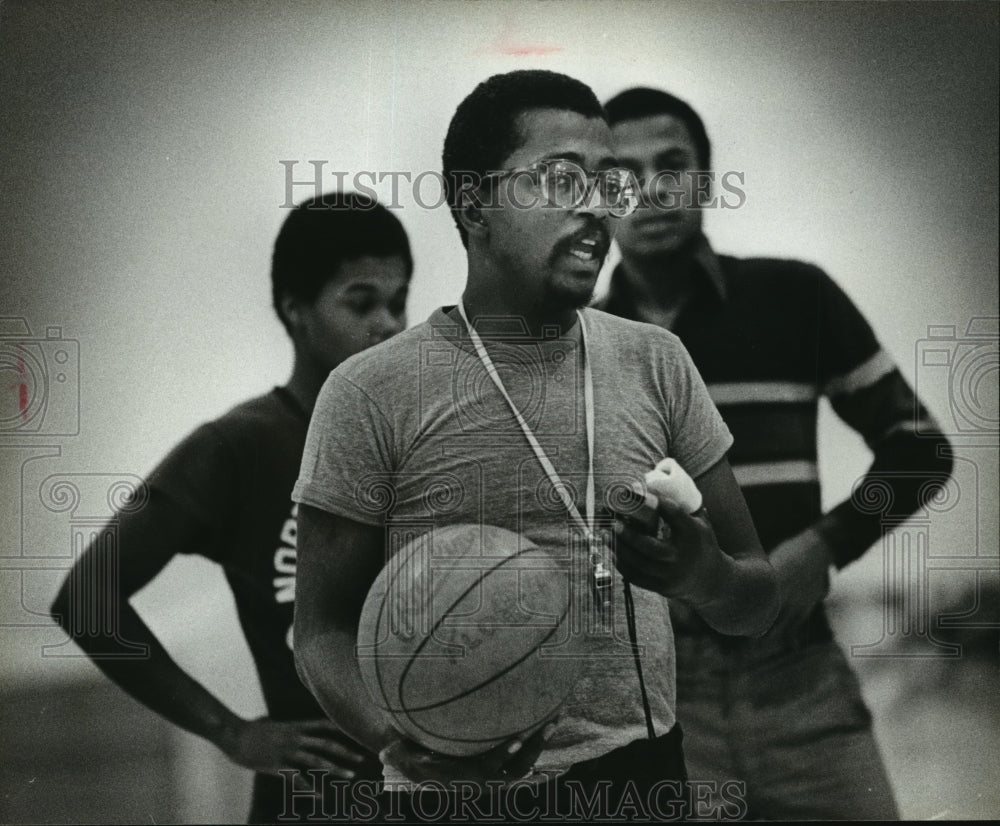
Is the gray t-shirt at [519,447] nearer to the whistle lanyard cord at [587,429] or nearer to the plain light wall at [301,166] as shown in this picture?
the whistle lanyard cord at [587,429]

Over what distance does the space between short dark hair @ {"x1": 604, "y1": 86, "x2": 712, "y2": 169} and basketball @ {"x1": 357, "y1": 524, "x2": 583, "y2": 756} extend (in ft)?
4.40

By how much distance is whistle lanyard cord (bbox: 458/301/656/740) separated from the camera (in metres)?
3.76

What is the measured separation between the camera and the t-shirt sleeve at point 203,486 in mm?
3871

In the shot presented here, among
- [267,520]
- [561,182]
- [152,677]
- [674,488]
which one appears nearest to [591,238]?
[561,182]

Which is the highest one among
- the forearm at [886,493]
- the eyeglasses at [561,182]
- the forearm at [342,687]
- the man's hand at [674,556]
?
the eyeglasses at [561,182]

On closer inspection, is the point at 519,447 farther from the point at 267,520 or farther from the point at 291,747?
the point at 291,747

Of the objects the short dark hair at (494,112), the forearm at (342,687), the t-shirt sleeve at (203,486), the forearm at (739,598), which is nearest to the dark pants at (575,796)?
the forearm at (342,687)

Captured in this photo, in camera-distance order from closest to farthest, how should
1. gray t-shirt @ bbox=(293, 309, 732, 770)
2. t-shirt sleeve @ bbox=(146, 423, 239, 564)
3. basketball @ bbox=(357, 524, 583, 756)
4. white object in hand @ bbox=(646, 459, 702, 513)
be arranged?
basketball @ bbox=(357, 524, 583, 756) < white object in hand @ bbox=(646, 459, 702, 513) < gray t-shirt @ bbox=(293, 309, 732, 770) < t-shirt sleeve @ bbox=(146, 423, 239, 564)

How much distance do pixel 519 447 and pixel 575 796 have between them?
42.4 inches

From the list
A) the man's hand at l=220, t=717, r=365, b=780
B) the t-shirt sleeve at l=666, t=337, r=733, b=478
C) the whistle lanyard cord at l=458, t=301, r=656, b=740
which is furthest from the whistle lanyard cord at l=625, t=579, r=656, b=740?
the man's hand at l=220, t=717, r=365, b=780

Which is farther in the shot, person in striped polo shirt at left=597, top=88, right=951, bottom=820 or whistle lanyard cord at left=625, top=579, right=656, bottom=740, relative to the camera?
person in striped polo shirt at left=597, top=88, right=951, bottom=820

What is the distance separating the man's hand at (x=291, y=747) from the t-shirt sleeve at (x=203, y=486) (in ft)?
1.79

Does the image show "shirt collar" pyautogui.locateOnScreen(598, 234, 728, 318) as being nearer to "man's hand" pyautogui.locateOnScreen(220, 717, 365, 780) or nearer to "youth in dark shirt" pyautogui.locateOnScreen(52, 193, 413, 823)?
"youth in dark shirt" pyautogui.locateOnScreen(52, 193, 413, 823)

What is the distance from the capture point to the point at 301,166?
3898 millimetres
